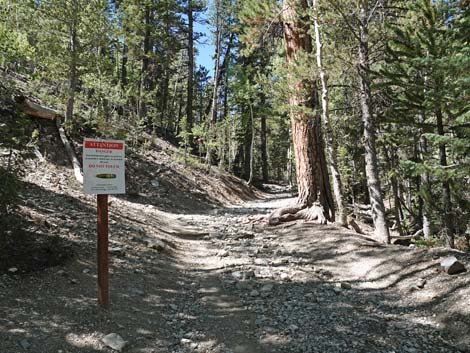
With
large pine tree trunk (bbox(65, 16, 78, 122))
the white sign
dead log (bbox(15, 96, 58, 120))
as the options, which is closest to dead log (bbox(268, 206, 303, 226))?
the white sign

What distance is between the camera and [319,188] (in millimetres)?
10344

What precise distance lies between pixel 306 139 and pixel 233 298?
634 cm

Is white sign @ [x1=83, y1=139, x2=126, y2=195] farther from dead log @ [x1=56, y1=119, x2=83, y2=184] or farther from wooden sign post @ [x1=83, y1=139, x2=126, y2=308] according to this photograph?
dead log @ [x1=56, y1=119, x2=83, y2=184]

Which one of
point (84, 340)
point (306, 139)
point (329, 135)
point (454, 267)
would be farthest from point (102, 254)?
point (306, 139)

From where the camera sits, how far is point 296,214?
10.2 meters

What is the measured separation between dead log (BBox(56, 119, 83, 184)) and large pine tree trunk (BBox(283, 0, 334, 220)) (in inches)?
255

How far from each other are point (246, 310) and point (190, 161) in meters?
15.1

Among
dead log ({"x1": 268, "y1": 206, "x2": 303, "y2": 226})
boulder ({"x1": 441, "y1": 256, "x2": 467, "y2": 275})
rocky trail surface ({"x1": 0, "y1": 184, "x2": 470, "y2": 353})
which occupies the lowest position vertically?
rocky trail surface ({"x1": 0, "y1": 184, "x2": 470, "y2": 353})

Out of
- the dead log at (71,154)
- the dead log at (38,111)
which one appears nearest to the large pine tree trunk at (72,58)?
the dead log at (38,111)

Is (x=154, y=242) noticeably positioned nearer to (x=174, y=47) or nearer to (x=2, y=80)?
(x=2, y=80)

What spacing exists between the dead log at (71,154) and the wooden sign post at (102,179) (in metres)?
6.18

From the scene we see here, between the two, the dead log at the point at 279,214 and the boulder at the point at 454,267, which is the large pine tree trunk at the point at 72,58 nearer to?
the dead log at the point at 279,214

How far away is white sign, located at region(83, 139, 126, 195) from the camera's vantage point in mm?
Result: 4117

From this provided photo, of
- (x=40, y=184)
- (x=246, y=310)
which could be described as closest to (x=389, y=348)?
(x=246, y=310)
